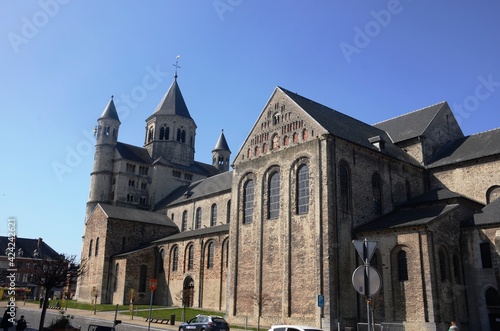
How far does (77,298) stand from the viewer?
5516 centimetres

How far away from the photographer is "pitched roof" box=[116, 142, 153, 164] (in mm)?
64312

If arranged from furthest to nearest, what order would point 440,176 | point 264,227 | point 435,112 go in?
point 435,112 < point 440,176 < point 264,227

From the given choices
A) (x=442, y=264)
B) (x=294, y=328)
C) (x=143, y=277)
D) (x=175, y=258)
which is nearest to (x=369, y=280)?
(x=294, y=328)

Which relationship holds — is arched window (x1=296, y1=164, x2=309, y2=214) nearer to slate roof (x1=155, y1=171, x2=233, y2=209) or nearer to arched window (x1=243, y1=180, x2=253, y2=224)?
arched window (x1=243, y1=180, x2=253, y2=224)

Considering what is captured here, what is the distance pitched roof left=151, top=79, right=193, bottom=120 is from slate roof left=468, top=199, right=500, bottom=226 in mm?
49459

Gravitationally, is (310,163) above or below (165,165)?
below

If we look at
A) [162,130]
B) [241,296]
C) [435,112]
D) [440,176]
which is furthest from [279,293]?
[162,130]

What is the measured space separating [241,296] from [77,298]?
30.9m

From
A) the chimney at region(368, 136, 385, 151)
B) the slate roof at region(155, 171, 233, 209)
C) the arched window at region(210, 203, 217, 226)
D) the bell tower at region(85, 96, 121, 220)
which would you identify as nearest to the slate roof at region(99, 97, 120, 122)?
the bell tower at region(85, 96, 121, 220)

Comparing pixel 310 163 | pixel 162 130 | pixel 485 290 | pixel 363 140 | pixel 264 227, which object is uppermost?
pixel 162 130

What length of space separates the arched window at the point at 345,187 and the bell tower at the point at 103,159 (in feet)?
137

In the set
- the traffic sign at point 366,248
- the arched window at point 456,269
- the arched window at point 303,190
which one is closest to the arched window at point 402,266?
the arched window at point 456,269

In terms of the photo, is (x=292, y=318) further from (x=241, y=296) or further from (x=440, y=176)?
(x=440, y=176)

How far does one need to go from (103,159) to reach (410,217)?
4753 centimetres
